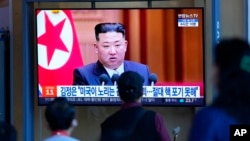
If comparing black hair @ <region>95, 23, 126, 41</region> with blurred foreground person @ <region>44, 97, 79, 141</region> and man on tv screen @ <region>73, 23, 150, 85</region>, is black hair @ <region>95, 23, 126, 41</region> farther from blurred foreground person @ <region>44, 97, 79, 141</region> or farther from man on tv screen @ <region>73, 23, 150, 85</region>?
blurred foreground person @ <region>44, 97, 79, 141</region>

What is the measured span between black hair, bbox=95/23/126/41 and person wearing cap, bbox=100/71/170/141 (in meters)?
3.58

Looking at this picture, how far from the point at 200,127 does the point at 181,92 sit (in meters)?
4.75

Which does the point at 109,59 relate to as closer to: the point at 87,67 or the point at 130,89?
the point at 87,67

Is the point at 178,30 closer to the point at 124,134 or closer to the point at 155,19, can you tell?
the point at 155,19

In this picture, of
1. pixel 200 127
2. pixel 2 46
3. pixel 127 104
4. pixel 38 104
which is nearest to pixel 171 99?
pixel 38 104

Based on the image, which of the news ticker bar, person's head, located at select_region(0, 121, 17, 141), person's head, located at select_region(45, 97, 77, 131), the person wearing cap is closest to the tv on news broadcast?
the news ticker bar

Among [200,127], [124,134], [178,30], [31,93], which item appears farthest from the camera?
[31,93]

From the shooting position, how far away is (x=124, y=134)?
4.05 metres

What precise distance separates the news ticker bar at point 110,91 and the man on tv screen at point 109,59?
8 centimetres

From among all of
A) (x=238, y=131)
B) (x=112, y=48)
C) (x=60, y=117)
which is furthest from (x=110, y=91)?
(x=238, y=131)

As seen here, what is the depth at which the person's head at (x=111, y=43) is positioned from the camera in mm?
7781

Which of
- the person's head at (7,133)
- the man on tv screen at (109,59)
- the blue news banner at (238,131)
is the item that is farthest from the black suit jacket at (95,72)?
the blue news banner at (238,131)

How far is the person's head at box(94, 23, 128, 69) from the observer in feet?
25.5

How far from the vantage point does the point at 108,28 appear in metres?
7.81
